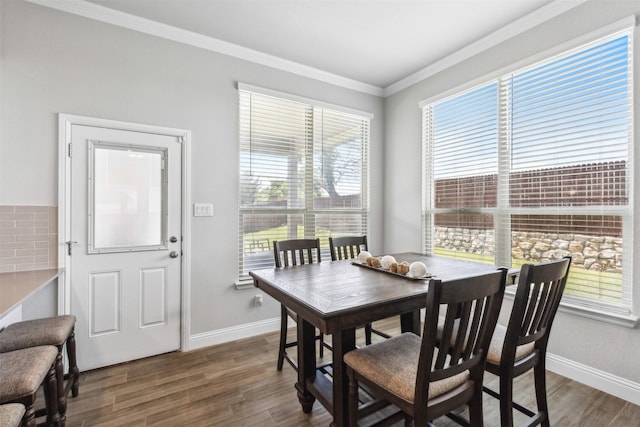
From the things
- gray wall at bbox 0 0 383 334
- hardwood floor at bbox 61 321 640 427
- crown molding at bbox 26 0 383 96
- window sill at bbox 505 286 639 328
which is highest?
crown molding at bbox 26 0 383 96

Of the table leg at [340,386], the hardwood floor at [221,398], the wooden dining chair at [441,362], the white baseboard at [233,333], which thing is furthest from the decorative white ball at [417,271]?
the white baseboard at [233,333]

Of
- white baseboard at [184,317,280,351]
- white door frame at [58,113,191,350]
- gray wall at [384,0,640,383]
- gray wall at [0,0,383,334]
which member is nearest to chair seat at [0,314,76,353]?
white door frame at [58,113,191,350]

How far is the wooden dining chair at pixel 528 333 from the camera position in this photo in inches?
53.4

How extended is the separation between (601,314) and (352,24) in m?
3.01

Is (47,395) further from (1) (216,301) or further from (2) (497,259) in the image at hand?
(2) (497,259)

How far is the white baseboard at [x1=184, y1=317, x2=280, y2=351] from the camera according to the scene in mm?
2791

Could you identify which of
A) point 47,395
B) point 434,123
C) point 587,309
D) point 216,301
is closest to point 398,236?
point 434,123

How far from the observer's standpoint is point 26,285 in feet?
5.98

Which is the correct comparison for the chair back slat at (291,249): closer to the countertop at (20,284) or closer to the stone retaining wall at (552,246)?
the countertop at (20,284)

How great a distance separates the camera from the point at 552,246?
2430mm

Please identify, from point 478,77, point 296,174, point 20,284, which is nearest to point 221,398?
point 20,284

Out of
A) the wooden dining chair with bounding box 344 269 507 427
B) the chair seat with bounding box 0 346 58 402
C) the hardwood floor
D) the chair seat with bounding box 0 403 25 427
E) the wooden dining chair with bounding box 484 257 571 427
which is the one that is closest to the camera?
the chair seat with bounding box 0 403 25 427

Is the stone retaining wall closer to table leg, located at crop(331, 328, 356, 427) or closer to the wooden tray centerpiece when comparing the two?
the wooden tray centerpiece

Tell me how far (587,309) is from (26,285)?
12.5 ft
